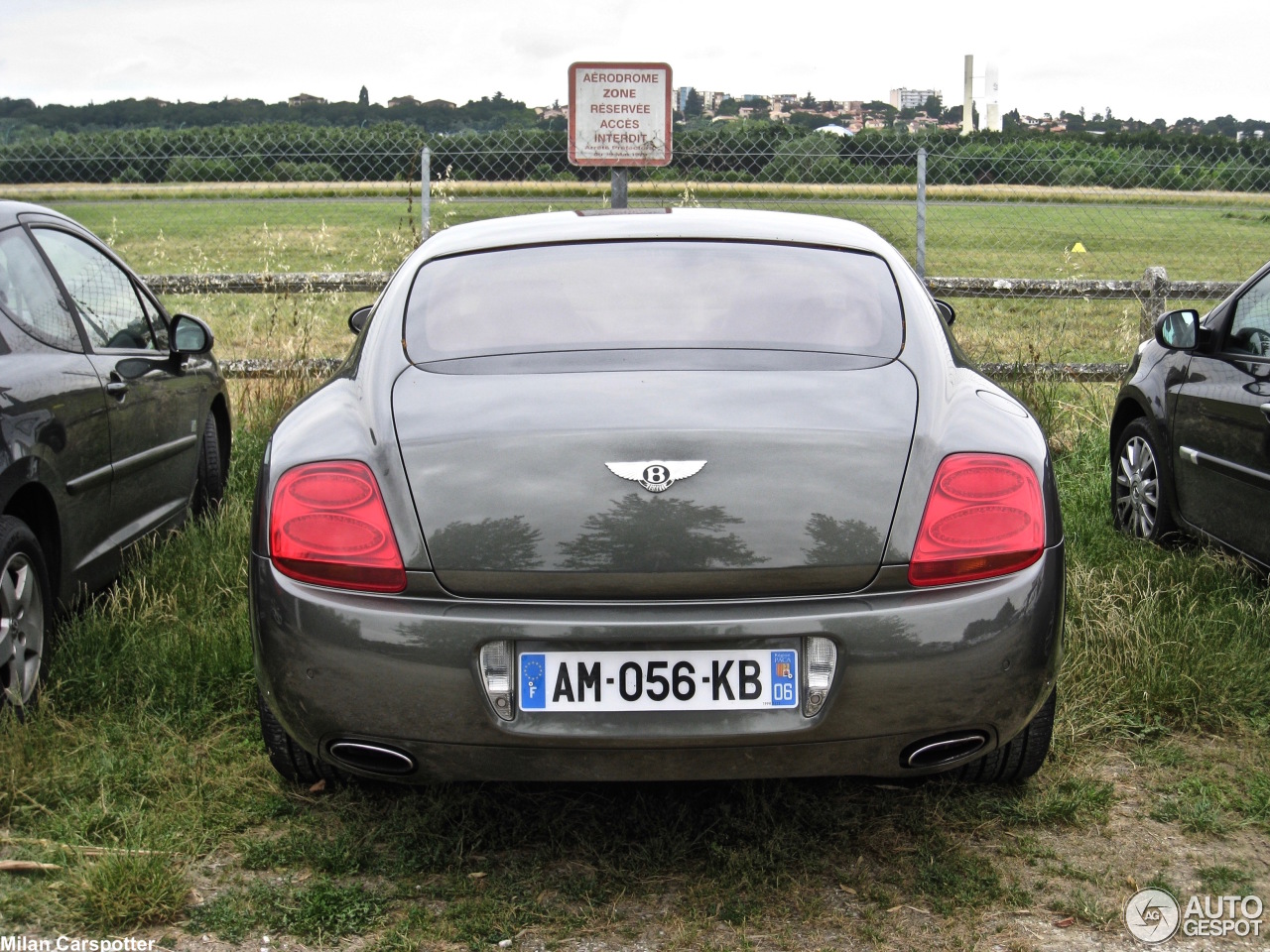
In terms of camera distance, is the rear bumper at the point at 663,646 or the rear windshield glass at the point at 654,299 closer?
the rear bumper at the point at 663,646

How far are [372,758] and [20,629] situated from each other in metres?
1.43

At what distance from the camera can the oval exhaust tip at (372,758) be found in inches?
103

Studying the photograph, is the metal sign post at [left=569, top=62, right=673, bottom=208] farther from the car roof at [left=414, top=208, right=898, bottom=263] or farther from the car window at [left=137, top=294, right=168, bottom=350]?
the car roof at [left=414, top=208, right=898, bottom=263]

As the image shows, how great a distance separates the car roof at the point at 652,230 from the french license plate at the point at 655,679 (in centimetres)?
142

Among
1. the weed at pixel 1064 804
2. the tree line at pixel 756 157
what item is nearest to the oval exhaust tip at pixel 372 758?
the weed at pixel 1064 804

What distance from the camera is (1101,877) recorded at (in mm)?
2869

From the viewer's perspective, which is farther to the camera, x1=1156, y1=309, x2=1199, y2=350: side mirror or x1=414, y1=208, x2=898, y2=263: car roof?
x1=1156, y1=309, x2=1199, y2=350: side mirror

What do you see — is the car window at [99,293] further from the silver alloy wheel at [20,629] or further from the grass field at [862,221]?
the grass field at [862,221]

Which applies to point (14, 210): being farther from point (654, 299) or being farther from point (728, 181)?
point (728, 181)

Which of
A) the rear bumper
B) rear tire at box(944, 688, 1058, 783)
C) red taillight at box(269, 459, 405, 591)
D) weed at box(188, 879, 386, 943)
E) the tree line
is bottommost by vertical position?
weed at box(188, 879, 386, 943)

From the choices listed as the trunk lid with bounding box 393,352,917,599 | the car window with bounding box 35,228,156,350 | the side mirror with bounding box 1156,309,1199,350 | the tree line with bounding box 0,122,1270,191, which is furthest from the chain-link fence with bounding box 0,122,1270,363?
the trunk lid with bounding box 393,352,917,599

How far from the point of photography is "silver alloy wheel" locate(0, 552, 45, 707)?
11.2 ft

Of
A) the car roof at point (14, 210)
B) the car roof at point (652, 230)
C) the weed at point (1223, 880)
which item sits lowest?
the weed at point (1223, 880)

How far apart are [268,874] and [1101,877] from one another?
187cm
